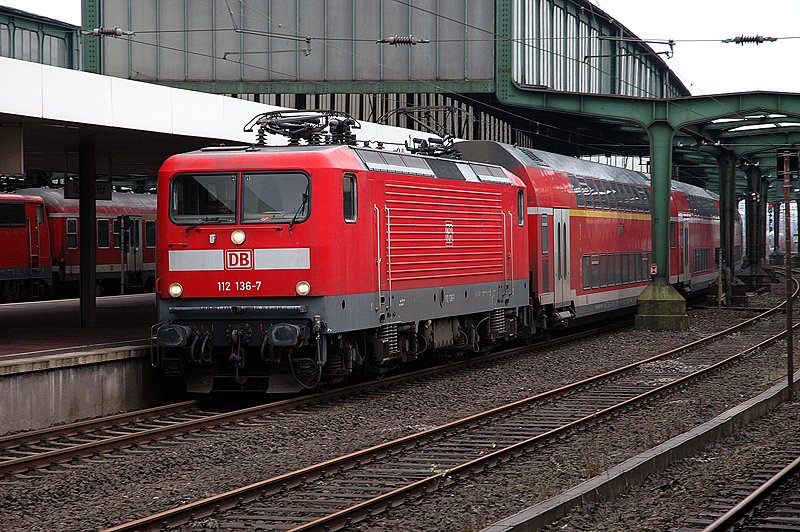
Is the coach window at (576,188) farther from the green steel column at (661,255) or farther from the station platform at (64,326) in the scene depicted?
the station platform at (64,326)

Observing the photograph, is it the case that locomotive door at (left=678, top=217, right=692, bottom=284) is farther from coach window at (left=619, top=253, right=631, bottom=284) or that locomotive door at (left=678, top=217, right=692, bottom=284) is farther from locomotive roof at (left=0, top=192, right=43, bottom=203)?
locomotive roof at (left=0, top=192, right=43, bottom=203)

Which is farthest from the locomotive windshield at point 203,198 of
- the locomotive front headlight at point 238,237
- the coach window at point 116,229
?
the coach window at point 116,229

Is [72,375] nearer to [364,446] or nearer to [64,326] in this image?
[364,446]

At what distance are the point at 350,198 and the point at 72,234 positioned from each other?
19996 millimetres

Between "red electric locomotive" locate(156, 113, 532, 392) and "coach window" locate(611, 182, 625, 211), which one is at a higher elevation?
"coach window" locate(611, 182, 625, 211)

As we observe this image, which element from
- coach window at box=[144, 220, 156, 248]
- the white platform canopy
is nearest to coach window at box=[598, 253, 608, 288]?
the white platform canopy

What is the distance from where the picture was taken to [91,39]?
131 feet

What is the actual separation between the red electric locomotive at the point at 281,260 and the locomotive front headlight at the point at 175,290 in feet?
0.05

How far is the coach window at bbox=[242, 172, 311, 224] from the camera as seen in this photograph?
14883 millimetres

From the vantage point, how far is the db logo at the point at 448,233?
18.2m

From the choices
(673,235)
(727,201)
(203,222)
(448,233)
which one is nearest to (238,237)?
(203,222)

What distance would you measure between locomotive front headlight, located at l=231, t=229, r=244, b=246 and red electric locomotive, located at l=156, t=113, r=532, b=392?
0.01 meters

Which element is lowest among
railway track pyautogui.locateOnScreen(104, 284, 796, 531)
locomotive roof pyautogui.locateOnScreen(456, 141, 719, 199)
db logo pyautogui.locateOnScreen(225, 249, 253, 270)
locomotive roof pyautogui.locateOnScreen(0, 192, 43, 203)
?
railway track pyautogui.locateOnScreen(104, 284, 796, 531)

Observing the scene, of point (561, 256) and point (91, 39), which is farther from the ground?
point (91, 39)
